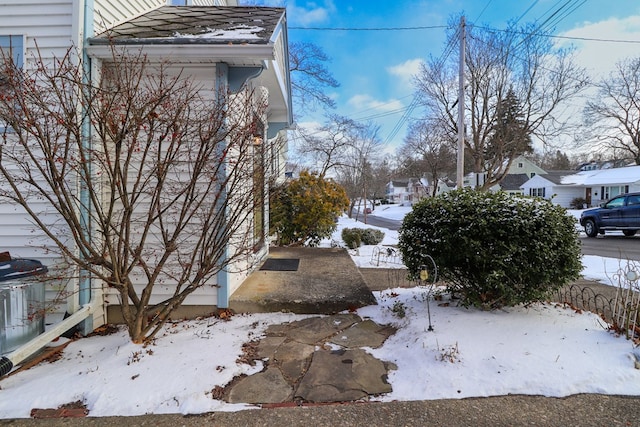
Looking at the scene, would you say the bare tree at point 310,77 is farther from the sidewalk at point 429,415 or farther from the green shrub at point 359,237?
the sidewalk at point 429,415

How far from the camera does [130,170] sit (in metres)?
3.65

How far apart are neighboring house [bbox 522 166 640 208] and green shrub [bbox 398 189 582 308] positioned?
25639 mm

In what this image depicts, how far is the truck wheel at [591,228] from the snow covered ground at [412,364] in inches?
557

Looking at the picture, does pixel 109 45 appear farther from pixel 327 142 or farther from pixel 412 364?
pixel 327 142

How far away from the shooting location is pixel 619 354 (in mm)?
2693

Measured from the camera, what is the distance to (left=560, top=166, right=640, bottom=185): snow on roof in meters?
25.5

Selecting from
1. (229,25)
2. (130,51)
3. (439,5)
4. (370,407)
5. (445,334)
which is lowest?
(370,407)

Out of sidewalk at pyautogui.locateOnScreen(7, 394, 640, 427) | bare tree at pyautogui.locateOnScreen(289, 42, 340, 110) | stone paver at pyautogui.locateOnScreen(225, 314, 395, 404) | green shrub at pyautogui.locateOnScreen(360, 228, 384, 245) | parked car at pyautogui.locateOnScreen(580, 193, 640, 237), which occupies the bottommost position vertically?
sidewalk at pyautogui.locateOnScreen(7, 394, 640, 427)

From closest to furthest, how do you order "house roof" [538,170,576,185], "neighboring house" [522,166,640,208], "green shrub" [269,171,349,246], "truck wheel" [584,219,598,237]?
"green shrub" [269,171,349,246]
"truck wheel" [584,219,598,237]
"neighboring house" [522,166,640,208]
"house roof" [538,170,576,185]

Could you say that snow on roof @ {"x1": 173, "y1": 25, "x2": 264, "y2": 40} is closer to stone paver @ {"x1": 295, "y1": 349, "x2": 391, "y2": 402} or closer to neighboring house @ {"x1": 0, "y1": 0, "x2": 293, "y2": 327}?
neighboring house @ {"x1": 0, "y1": 0, "x2": 293, "y2": 327}

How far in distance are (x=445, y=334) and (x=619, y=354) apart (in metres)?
1.38

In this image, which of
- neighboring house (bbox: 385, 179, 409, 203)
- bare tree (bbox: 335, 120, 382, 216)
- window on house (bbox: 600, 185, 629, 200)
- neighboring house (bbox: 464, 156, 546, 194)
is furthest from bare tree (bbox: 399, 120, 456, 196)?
neighboring house (bbox: 385, 179, 409, 203)

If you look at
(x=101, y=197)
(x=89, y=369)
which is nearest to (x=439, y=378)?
(x=89, y=369)

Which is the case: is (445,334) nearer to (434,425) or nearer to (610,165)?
(434,425)
